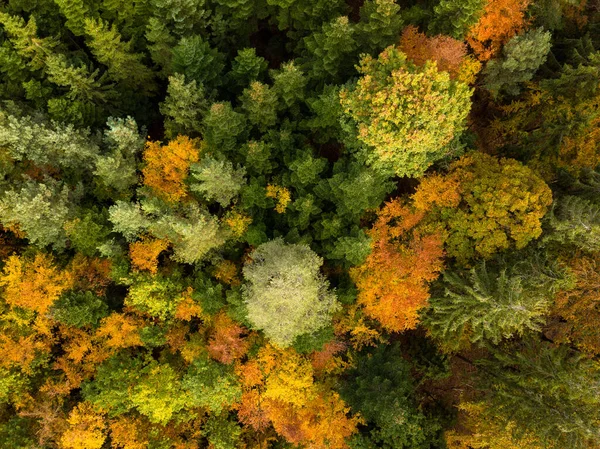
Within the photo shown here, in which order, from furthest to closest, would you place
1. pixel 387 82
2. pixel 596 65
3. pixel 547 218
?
pixel 596 65 < pixel 547 218 < pixel 387 82

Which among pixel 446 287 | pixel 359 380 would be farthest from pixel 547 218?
pixel 359 380

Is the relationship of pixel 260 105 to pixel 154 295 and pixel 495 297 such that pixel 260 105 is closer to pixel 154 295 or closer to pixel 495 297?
pixel 154 295

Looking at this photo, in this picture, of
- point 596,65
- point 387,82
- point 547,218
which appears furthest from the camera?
point 596,65

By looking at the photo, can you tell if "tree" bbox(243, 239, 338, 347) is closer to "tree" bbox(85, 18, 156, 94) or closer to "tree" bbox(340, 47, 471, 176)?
"tree" bbox(340, 47, 471, 176)

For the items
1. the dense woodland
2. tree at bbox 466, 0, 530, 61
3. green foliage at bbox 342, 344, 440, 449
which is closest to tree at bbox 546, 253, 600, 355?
the dense woodland

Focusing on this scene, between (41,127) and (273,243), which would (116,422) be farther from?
(41,127)
